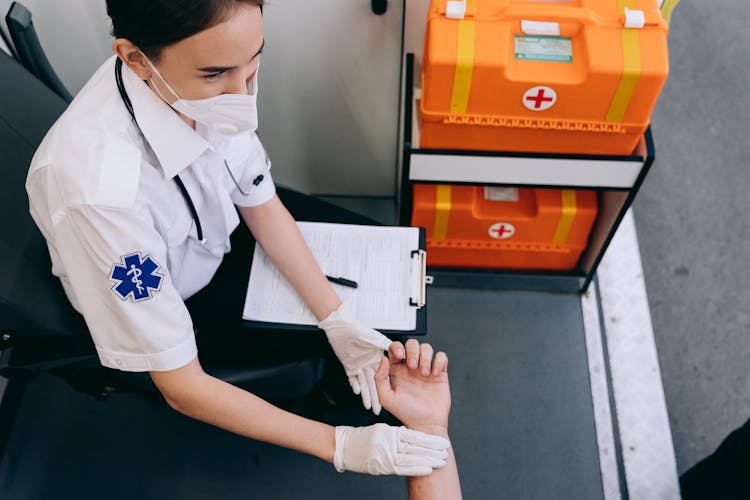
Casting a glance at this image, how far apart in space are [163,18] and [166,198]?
12.6 inches

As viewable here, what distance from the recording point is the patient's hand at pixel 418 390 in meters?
1.25

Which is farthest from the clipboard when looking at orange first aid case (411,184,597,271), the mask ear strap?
the mask ear strap

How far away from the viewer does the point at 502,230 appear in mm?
1755

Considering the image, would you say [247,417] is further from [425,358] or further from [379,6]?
[379,6]

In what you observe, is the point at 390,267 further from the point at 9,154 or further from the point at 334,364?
the point at 9,154

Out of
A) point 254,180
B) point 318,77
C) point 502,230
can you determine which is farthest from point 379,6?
point 502,230

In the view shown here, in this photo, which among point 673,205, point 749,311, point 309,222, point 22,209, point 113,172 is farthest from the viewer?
point 673,205

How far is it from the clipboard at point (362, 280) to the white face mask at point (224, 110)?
38cm

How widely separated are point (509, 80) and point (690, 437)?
1.13m

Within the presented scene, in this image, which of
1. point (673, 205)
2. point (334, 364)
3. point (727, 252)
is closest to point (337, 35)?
point (334, 364)

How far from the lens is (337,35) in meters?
1.63

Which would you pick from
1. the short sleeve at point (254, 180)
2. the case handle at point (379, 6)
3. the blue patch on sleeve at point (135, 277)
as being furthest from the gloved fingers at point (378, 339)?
the case handle at point (379, 6)

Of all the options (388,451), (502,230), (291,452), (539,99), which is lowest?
(291,452)

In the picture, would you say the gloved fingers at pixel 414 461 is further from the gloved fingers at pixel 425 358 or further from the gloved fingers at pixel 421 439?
the gloved fingers at pixel 425 358
